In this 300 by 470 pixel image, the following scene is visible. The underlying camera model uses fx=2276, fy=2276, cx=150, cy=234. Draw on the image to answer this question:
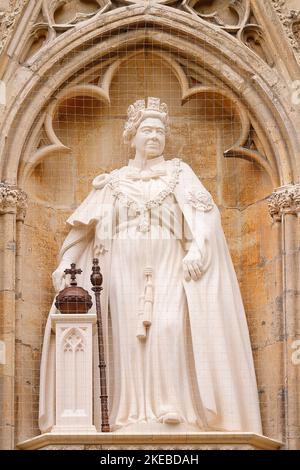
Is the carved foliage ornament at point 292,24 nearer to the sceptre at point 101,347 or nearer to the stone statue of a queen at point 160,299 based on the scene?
the stone statue of a queen at point 160,299

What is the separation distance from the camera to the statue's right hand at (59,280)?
15.1 meters

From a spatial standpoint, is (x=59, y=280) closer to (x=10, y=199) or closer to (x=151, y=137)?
(x=10, y=199)

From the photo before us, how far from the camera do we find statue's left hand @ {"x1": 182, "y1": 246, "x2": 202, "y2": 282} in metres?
15.0

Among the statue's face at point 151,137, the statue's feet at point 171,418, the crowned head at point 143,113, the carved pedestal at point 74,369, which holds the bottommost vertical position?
the statue's feet at point 171,418

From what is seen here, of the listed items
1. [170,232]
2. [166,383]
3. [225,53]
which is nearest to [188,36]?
[225,53]

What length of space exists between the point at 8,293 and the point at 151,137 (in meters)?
1.47

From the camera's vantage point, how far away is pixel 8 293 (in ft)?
49.5

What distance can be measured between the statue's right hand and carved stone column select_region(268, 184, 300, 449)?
4.85 ft

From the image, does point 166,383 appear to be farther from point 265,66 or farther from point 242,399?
point 265,66

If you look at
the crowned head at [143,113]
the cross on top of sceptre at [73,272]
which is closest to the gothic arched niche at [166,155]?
the crowned head at [143,113]

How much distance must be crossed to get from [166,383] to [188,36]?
248cm

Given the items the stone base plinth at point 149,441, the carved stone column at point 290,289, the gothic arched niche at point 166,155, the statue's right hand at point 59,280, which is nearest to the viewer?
the stone base plinth at point 149,441

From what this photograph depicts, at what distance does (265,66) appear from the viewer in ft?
51.1

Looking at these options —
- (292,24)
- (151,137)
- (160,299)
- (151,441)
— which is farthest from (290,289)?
(292,24)
